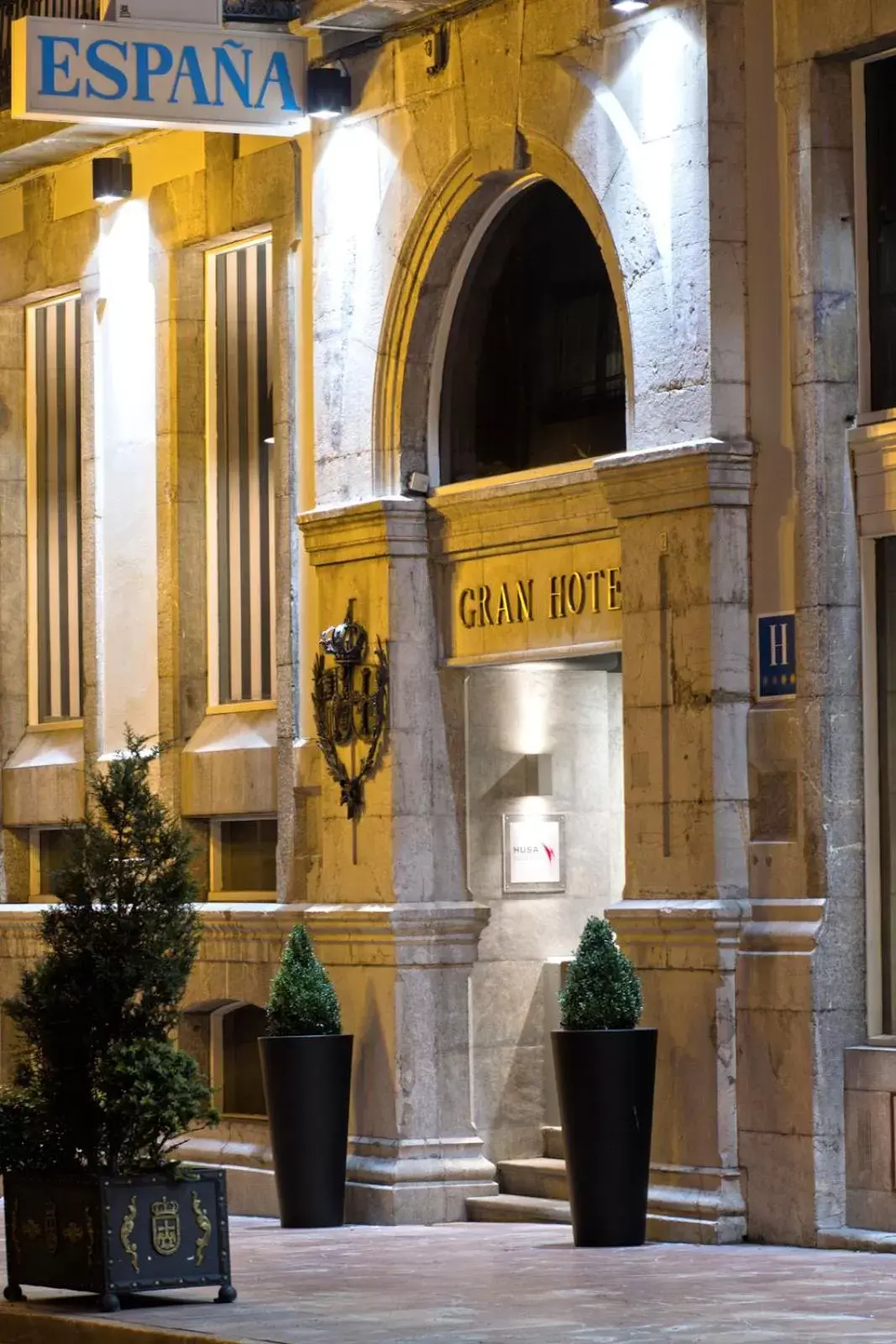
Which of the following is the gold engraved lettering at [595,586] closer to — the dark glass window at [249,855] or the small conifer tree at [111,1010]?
the small conifer tree at [111,1010]

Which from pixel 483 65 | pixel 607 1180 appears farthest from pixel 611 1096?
pixel 483 65

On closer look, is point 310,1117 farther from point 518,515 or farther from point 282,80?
point 282,80

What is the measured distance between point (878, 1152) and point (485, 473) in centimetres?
544

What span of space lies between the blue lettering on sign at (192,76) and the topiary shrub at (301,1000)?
16.9ft

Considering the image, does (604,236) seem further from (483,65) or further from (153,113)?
(153,113)

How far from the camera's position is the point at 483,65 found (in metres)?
18.5

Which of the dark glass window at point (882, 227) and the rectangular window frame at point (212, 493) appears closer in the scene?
the dark glass window at point (882, 227)

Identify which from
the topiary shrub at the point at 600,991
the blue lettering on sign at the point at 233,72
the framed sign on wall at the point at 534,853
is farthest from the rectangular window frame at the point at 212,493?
the topiary shrub at the point at 600,991

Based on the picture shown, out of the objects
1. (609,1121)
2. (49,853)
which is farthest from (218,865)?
(609,1121)

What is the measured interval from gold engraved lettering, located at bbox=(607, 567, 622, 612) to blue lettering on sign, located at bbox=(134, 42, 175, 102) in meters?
4.11

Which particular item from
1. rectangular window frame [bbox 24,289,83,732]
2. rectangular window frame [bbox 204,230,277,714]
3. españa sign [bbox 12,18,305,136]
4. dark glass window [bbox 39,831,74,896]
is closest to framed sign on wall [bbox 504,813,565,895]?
rectangular window frame [bbox 204,230,277,714]

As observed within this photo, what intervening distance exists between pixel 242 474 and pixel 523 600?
155 inches

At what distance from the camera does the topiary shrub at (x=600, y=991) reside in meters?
16.1

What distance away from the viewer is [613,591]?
17641mm
